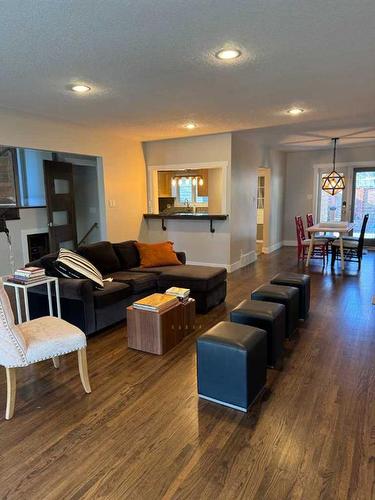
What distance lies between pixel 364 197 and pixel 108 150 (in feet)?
21.0

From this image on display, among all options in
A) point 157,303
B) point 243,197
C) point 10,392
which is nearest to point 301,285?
point 157,303

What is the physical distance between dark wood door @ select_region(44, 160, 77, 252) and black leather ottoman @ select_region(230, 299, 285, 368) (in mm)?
4490

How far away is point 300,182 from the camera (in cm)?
934

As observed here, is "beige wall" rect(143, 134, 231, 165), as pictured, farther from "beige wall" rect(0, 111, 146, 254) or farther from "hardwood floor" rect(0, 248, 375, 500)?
"hardwood floor" rect(0, 248, 375, 500)

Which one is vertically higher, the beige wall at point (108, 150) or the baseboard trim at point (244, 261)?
the beige wall at point (108, 150)

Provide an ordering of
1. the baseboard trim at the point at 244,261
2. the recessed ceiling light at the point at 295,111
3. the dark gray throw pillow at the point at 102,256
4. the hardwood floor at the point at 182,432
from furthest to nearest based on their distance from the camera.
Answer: the baseboard trim at the point at 244,261 < the recessed ceiling light at the point at 295,111 < the dark gray throw pillow at the point at 102,256 < the hardwood floor at the point at 182,432

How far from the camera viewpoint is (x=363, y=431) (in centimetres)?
208

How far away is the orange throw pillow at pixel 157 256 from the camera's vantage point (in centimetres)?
477

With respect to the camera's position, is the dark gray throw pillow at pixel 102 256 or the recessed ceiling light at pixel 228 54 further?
the dark gray throw pillow at pixel 102 256

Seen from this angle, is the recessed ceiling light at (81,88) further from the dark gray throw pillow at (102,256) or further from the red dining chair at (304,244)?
the red dining chair at (304,244)

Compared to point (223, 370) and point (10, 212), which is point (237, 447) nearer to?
point (223, 370)

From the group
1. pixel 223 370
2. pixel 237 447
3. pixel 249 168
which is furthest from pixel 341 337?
pixel 249 168

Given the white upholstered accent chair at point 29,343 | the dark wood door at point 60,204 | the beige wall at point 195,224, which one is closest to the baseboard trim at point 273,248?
the beige wall at point 195,224

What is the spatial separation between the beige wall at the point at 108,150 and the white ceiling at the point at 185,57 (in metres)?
0.30
